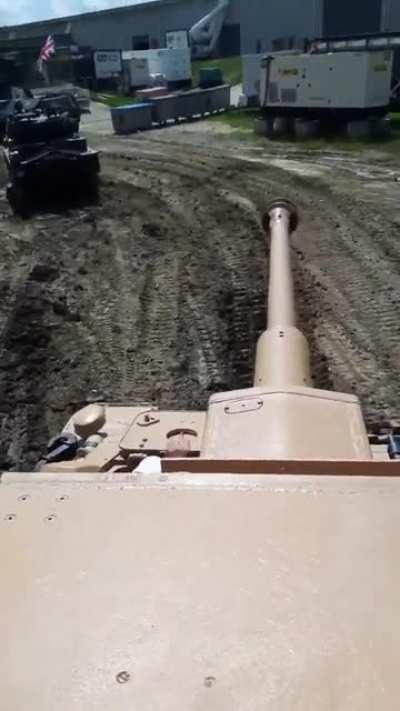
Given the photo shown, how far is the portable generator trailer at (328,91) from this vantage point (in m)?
19.0

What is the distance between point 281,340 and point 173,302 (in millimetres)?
5332

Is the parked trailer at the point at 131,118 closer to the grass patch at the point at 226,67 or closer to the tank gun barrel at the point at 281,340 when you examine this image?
the grass patch at the point at 226,67

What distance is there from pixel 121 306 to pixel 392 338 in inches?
128

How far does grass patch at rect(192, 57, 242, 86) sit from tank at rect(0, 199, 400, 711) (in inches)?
1461

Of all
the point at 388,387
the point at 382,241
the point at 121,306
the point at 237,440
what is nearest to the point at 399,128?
the point at 382,241

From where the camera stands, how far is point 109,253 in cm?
1161

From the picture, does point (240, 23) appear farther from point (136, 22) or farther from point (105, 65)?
point (105, 65)

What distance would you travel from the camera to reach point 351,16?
40.7 meters

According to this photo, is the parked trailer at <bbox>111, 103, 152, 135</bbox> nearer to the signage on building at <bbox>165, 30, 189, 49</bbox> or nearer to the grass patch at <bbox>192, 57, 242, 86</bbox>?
the grass patch at <bbox>192, 57, 242, 86</bbox>

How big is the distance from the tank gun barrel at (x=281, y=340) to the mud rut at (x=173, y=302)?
37.6 inches

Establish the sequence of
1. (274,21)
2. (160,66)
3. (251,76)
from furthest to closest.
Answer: (274,21) → (160,66) → (251,76)

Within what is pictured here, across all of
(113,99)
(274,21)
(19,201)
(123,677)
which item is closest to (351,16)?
(274,21)

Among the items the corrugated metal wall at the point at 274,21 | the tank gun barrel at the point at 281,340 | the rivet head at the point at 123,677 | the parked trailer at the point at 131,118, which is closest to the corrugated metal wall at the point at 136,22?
the corrugated metal wall at the point at 274,21

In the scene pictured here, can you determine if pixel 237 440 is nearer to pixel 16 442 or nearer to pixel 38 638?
pixel 38 638
